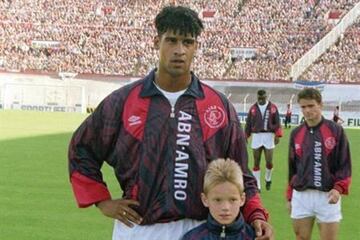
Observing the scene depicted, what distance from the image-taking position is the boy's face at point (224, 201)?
4246mm

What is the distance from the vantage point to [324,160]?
823cm

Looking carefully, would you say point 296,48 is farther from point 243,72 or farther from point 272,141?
point 272,141

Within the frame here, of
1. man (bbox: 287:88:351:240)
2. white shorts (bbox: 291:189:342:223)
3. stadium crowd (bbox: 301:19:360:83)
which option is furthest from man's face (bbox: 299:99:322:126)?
stadium crowd (bbox: 301:19:360:83)

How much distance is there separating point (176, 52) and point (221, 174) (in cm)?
73

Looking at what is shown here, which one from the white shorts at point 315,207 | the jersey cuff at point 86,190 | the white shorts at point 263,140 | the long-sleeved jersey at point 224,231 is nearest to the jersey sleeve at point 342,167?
the white shorts at point 315,207

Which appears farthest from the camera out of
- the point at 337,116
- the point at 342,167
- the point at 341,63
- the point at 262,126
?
the point at 341,63

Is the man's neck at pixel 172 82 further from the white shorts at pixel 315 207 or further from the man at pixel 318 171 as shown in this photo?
the white shorts at pixel 315 207

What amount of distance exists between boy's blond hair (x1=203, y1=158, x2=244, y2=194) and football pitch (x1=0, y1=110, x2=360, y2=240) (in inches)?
252

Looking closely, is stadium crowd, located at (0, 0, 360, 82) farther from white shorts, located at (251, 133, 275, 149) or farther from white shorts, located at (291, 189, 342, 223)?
white shorts, located at (291, 189, 342, 223)

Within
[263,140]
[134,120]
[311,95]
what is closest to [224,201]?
[134,120]

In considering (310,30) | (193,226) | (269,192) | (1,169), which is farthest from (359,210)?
(310,30)

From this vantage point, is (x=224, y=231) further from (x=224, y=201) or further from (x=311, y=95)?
(x=311, y=95)

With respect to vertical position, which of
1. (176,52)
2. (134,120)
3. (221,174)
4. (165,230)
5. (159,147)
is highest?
(176,52)

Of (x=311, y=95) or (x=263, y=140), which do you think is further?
(x=263, y=140)
